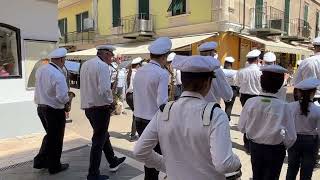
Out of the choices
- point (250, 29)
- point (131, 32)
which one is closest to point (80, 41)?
point (131, 32)

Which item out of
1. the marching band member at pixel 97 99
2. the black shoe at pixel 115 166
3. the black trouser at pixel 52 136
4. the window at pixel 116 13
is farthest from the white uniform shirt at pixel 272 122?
the window at pixel 116 13

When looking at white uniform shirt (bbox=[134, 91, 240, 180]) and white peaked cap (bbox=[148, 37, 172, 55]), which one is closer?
white uniform shirt (bbox=[134, 91, 240, 180])

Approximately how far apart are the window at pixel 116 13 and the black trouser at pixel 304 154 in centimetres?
2138

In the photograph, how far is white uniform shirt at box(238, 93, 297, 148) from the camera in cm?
335

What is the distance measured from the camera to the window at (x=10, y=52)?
7148 millimetres

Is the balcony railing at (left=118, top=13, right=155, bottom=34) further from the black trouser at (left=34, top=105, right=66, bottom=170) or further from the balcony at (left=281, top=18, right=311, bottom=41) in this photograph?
the black trouser at (left=34, top=105, right=66, bottom=170)

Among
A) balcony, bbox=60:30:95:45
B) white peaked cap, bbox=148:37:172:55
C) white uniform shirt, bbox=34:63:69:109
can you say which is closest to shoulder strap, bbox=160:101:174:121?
white peaked cap, bbox=148:37:172:55

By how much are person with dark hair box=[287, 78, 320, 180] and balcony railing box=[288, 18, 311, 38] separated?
811 inches

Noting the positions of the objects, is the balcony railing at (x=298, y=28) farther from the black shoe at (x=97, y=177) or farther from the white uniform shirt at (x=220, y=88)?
the black shoe at (x=97, y=177)

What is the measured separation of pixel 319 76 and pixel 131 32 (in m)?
17.6

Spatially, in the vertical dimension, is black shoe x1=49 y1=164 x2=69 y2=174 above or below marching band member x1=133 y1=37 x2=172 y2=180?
below

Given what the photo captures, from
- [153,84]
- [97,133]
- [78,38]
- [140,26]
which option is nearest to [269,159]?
[153,84]

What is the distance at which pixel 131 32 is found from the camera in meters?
22.4

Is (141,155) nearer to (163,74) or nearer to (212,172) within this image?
(212,172)
